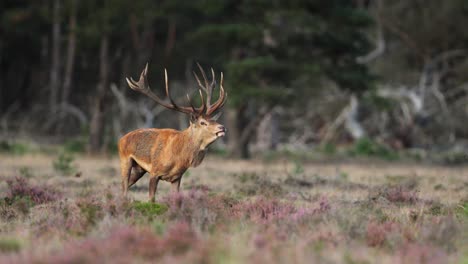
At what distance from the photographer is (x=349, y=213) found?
8.52 meters

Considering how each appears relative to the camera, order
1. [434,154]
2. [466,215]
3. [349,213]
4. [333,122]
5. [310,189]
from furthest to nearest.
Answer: [333,122] < [434,154] < [310,189] < [466,215] < [349,213]

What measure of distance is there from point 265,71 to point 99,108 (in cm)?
504

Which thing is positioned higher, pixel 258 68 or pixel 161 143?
pixel 258 68

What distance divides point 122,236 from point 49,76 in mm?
34965

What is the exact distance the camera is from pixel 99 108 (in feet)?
77.6

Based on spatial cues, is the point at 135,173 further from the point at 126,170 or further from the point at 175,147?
the point at 175,147

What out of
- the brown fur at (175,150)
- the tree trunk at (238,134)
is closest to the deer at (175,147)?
the brown fur at (175,150)

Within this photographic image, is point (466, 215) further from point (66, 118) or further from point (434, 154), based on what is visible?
point (66, 118)

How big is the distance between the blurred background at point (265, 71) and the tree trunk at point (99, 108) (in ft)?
0.12

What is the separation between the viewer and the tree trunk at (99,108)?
23438 mm

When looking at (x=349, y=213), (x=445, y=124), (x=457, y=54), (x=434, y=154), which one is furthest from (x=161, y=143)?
(x=457, y=54)

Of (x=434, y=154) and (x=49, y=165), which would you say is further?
(x=434, y=154)

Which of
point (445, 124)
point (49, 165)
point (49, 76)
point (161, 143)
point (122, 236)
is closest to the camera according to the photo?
point (122, 236)

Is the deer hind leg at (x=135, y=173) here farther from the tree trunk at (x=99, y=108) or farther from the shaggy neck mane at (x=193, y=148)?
the tree trunk at (x=99, y=108)
